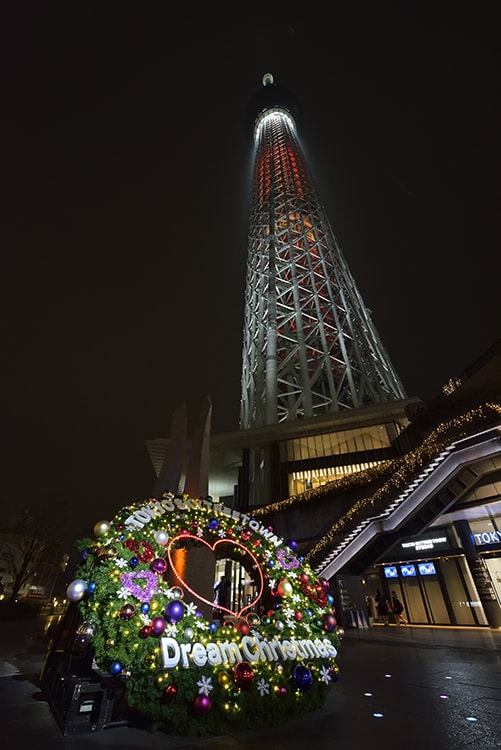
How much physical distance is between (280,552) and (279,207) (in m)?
63.2

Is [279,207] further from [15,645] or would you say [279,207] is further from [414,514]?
[15,645]

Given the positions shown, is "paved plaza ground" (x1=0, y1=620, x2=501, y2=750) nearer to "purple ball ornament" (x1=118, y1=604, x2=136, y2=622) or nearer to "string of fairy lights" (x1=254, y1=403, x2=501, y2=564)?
"purple ball ornament" (x1=118, y1=604, x2=136, y2=622)

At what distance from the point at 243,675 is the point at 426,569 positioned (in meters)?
19.9

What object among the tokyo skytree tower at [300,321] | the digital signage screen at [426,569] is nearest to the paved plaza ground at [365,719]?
the digital signage screen at [426,569]

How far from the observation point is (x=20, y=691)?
618cm

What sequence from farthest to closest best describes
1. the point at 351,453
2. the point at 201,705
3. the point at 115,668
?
1. the point at 351,453
2. the point at 115,668
3. the point at 201,705

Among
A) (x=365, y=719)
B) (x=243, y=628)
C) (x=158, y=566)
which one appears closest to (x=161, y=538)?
(x=158, y=566)

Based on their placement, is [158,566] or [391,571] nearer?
[158,566]

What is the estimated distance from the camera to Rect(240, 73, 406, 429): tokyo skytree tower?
134 ft

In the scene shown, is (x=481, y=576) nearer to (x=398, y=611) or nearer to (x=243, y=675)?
(x=398, y=611)

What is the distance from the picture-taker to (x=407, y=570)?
20.7 metres

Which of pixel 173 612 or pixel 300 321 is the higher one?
pixel 300 321

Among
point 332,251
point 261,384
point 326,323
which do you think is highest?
point 332,251

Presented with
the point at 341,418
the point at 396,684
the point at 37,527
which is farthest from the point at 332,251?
the point at 396,684
